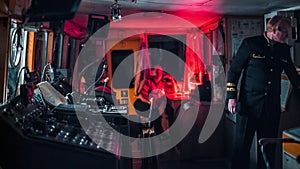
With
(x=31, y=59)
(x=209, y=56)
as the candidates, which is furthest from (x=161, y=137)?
(x=31, y=59)

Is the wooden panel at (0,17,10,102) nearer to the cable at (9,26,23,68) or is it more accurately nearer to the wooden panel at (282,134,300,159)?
the cable at (9,26,23,68)

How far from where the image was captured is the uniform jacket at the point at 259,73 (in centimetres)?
225

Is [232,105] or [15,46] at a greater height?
[15,46]

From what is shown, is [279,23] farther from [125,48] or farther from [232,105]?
[125,48]

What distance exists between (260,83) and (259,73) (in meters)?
0.08

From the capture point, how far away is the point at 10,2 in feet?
4.55

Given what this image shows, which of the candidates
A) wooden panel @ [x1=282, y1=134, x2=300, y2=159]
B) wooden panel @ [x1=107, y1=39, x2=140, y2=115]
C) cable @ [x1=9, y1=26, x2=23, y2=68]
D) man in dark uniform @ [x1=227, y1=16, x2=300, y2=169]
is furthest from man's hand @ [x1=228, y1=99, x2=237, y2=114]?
wooden panel @ [x1=107, y1=39, x2=140, y2=115]

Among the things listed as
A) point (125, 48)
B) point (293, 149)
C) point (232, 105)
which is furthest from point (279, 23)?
point (125, 48)

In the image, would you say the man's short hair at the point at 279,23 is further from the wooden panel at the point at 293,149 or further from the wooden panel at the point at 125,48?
the wooden panel at the point at 125,48

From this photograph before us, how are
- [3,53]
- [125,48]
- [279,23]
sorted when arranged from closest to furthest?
[3,53] < [279,23] < [125,48]

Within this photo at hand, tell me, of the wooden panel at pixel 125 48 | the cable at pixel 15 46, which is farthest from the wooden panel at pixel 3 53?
the wooden panel at pixel 125 48

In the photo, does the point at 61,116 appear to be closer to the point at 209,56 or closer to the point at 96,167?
the point at 96,167

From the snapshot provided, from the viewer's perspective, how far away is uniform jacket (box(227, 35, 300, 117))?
7.38ft

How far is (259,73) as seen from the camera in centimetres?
225
